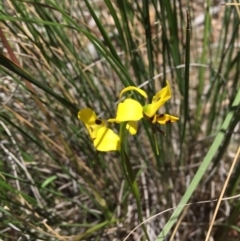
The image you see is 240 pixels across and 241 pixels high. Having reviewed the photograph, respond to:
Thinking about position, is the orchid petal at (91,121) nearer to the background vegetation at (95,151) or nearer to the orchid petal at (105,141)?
the orchid petal at (105,141)

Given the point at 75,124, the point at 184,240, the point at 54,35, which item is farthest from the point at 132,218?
the point at 54,35

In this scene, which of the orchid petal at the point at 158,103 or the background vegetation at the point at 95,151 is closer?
the orchid petal at the point at 158,103

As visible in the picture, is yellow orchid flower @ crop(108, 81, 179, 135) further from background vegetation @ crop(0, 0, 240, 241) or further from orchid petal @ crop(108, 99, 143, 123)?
background vegetation @ crop(0, 0, 240, 241)

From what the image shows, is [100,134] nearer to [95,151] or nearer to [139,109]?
[139,109]

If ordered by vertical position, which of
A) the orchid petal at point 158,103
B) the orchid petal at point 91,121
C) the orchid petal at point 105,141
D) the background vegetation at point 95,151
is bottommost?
the background vegetation at point 95,151

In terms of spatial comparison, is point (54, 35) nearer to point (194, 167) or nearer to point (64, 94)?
point (64, 94)

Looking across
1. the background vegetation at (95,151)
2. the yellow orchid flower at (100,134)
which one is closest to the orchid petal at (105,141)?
the yellow orchid flower at (100,134)
